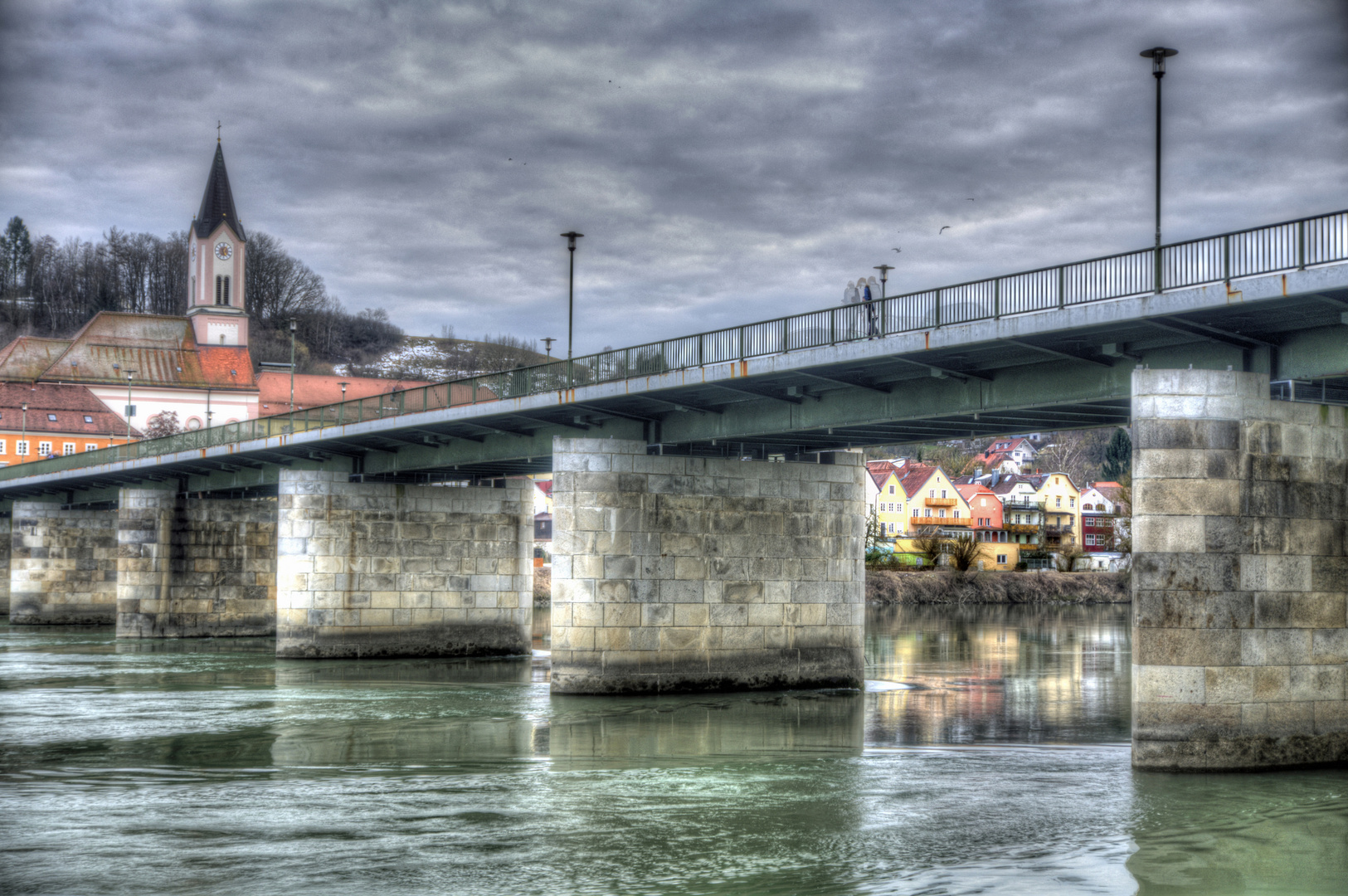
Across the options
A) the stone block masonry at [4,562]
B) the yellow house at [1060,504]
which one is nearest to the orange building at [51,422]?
the stone block masonry at [4,562]

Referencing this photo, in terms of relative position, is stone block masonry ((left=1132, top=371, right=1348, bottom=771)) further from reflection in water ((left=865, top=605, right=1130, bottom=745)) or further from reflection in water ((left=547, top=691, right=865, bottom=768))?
reflection in water ((left=547, top=691, right=865, bottom=768))

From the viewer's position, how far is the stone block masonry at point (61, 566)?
69062 mm

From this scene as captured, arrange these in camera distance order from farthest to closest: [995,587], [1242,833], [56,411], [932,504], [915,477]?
[56,411]
[915,477]
[932,504]
[995,587]
[1242,833]

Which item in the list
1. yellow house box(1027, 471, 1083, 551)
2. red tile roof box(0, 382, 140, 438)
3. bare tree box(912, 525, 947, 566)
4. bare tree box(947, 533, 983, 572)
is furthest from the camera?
yellow house box(1027, 471, 1083, 551)

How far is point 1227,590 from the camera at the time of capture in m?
20.9

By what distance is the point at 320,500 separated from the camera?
46.5m

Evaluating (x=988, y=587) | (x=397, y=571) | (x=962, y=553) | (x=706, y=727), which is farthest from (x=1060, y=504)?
(x=706, y=727)

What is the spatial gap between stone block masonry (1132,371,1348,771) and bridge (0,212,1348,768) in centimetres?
4

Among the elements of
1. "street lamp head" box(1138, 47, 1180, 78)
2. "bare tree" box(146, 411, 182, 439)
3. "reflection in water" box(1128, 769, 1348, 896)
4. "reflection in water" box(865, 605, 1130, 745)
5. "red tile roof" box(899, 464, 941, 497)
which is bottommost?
"reflection in water" box(865, 605, 1130, 745)

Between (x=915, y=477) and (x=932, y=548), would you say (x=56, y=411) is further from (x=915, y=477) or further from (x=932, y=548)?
(x=932, y=548)

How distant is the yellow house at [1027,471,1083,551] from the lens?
475 ft

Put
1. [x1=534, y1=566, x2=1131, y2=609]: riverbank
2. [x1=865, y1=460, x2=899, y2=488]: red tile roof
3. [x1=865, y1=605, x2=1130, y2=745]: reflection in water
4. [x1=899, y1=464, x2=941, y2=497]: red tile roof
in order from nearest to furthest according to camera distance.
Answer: [x1=865, y1=605, x2=1130, y2=745]: reflection in water
[x1=534, y1=566, x2=1131, y2=609]: riverbank
[x1=865, y1=460, x2=899, y2=488]: red tile roof
[x1=899, y1=464, x2=941, y2=497]: red tile roof

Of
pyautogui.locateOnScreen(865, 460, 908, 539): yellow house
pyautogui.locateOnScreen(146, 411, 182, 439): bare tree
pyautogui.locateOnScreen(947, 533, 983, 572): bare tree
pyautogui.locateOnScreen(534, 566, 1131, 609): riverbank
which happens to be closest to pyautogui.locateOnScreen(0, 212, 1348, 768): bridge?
pyautogui.locateOnScreen(534, 566, 1131, 609): riverbank

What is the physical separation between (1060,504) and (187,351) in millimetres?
96950
